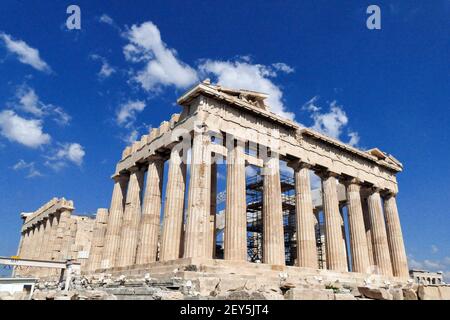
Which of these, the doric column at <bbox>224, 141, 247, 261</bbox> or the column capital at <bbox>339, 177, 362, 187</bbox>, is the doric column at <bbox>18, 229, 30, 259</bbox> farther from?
the column capital at <bbox>339, 177, 362, 187</bbox>

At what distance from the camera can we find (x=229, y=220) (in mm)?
23219

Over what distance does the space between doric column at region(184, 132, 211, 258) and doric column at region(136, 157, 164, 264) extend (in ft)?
17.1

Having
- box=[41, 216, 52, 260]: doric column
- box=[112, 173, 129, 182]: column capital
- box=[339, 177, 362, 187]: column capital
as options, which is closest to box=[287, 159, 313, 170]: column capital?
box=[339, 177, 362, 187]: column capital

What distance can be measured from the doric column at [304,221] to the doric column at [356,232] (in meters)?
5.69

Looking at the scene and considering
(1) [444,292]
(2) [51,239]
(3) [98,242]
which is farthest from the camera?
(2) [51,239]

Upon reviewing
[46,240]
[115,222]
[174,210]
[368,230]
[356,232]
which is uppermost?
[46,240]

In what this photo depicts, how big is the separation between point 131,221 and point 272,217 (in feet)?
38.1

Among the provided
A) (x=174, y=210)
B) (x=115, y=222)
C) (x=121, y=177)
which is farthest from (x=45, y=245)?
(x=174, y=210)

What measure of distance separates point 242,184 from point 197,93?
22.2 ft

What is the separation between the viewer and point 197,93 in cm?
2431

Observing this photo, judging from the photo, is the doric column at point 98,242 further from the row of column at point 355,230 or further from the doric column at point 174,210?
the row of column at point 355,230

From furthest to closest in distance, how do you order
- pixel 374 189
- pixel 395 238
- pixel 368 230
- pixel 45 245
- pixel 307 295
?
pixel 45 245 → pixel 368 230 → pixel 395 238 → pixel 374 189 → pixel 307 295

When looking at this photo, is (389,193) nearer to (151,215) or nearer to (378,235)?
(378,235)
